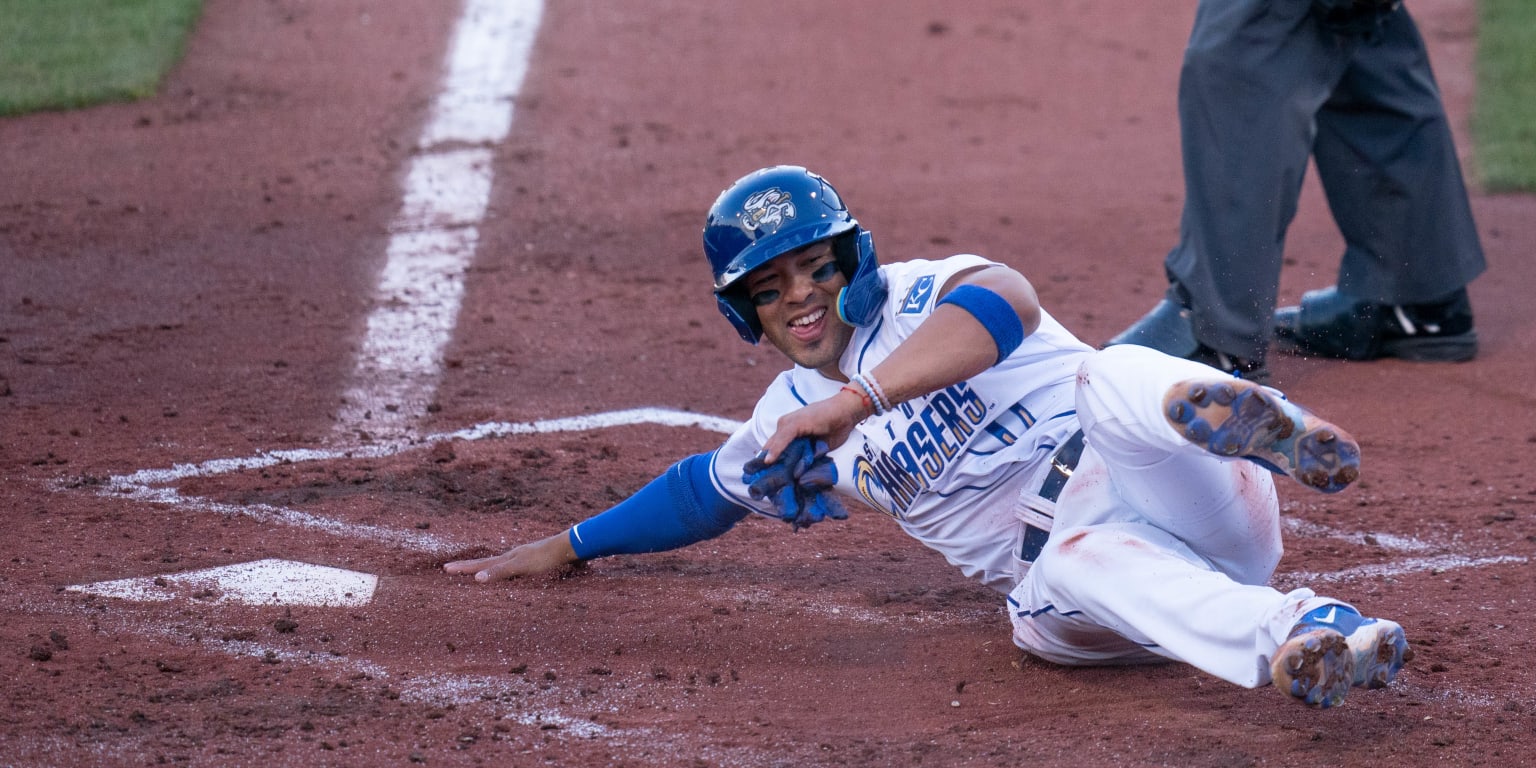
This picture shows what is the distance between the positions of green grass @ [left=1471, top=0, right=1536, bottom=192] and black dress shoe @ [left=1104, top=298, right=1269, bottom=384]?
3.05 meters

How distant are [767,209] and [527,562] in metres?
1.14

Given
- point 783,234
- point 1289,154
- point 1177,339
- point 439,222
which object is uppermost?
point 783,234

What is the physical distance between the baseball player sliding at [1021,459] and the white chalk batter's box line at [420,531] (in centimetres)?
75

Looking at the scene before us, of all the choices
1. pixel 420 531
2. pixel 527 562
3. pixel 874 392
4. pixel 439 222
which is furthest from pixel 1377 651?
pixel 439 222

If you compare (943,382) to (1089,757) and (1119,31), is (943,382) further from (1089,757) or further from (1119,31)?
(1119,31)

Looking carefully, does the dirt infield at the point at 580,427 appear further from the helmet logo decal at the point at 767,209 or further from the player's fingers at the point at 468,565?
the helmet logo decal at the point at 767,209

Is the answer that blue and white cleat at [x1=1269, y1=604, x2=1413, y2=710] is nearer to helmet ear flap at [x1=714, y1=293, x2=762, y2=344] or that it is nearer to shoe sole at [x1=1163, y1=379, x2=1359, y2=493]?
shoe sole at [x1=1163, y1=379, x2=1359, y2=493]

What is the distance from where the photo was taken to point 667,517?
3889 millimetres

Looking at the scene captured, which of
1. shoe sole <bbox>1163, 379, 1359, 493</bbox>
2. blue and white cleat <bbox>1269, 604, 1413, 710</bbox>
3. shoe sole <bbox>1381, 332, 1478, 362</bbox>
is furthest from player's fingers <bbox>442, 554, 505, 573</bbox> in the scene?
shoe sole <bbox>1381, 332, 1478, 362</bbox>

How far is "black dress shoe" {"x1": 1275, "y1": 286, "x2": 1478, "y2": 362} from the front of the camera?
5.93m

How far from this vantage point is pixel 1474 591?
4020 mm

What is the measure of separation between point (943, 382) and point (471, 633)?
1259mm

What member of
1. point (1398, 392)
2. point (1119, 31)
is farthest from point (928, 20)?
point (1398, 392)

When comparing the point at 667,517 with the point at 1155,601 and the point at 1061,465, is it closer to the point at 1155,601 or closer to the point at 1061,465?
the point at 1061,465
